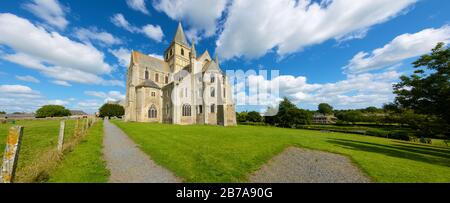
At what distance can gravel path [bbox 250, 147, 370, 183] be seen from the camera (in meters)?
4.46

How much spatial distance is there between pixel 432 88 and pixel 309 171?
15064 millimetres

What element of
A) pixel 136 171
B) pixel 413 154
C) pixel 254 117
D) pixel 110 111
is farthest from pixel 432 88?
pixel 110 111

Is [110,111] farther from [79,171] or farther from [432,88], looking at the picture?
[432,88]

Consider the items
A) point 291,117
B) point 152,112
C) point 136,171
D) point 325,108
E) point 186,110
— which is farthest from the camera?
point 325,108

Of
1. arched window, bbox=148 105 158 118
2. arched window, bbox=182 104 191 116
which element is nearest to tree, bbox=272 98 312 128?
arched window, bbox=182 104 191 116

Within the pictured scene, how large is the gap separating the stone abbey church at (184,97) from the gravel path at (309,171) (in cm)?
2473

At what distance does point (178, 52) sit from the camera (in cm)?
4459

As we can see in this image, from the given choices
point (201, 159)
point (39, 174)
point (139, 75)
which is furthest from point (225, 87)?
point (39, 174)

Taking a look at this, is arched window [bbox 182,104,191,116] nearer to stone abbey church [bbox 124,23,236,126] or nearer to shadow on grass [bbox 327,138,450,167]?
stone abbey church [bbox 124,23,236,126]

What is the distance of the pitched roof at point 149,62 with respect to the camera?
38.7 meters

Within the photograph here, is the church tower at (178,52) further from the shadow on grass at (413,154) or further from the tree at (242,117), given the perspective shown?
the shadow on grass at (413,154)

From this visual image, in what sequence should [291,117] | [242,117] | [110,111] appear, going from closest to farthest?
[291,117]
[110,111]
[242,117]

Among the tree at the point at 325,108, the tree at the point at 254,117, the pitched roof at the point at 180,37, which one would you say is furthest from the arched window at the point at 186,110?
the tree at the point at 325,108
